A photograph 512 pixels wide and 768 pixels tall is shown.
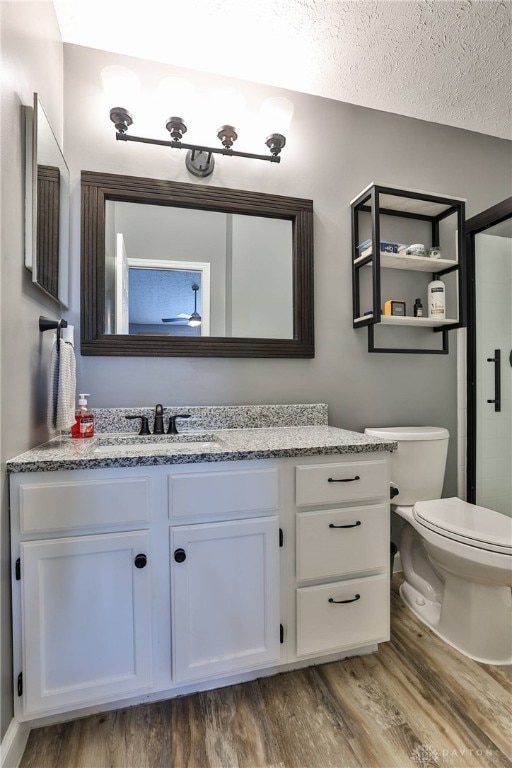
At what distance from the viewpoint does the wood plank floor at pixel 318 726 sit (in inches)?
38.5

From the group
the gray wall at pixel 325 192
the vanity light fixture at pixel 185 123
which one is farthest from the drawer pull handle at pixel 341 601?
the vanity light fixture at pixel 185 123

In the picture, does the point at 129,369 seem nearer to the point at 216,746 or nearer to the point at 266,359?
the point at 266,359

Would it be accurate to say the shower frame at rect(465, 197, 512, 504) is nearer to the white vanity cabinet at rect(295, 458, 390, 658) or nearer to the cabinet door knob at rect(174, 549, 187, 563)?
the white vanity cabinet at rect(295, 458, 390, 658)

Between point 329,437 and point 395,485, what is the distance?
55cm

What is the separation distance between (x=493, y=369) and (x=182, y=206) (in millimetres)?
1865

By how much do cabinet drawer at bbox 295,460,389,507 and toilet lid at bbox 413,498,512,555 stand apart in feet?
1.02

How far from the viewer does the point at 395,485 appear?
170 cm

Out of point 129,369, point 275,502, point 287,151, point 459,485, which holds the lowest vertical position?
point 459,485

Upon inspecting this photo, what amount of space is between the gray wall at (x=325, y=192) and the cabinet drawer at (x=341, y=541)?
Result: 2.08 ft

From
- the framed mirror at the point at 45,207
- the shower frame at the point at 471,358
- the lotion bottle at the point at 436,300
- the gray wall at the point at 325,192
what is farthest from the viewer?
the shower frame at the point at 471,358

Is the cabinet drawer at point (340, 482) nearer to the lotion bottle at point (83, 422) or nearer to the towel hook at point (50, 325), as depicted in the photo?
the lotion bottle at point (83, 422)

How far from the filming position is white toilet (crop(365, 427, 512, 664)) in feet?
4.28

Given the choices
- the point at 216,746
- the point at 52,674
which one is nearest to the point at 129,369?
the point at 52,674

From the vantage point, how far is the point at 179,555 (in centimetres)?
110
